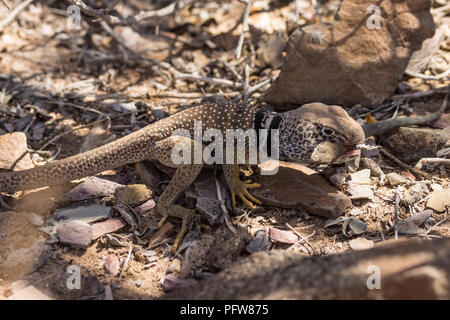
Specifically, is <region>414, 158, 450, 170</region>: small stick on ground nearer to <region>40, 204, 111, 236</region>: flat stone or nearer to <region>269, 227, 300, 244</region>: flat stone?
<region>269, 227, 300, 244</region>: flat stone

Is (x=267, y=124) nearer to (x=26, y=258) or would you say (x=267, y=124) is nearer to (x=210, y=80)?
(x=210, y=80)

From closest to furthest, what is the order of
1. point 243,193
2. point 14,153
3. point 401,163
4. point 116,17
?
1. point 243,193
2. point 401,163
3. point 14,153
4. point 116,17

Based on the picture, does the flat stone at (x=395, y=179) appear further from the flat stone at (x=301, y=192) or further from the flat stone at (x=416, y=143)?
the flat stone at (x=301, y=192)

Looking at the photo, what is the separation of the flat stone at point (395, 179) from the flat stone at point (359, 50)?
1507 millimetres

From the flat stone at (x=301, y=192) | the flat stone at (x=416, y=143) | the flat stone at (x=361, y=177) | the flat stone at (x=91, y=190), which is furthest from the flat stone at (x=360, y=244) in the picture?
the flat stone at (x=91, y=190)

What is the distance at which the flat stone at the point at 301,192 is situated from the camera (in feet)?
13.6

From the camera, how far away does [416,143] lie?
4852mm

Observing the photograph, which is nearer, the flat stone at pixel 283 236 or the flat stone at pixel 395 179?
the flat stone at pixel 283 236

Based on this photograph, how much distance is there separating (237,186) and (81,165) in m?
1.78

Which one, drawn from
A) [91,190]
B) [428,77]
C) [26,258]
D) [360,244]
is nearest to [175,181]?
[91,190]

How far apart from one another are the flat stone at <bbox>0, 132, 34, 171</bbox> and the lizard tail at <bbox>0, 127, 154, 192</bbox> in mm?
582

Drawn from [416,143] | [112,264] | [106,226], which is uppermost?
[416,143]

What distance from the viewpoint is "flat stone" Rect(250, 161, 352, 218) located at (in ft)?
13.6

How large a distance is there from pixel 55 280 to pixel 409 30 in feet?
17.1
